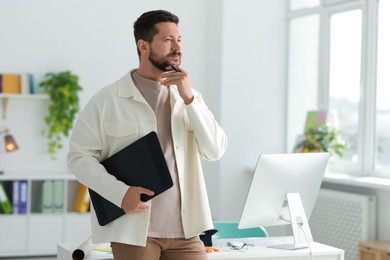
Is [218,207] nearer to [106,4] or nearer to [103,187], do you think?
[106,4]

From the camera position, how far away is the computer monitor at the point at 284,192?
3207 millimetres

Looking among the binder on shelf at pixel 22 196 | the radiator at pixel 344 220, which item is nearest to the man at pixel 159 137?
the radiator at pixel 344 220

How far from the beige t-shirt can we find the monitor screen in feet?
2.47

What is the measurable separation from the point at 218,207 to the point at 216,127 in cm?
380

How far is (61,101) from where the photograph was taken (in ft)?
19.6

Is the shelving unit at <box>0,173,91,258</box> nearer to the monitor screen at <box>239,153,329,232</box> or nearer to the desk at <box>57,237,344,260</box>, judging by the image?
the desk at <box>57,237,344,260</box>

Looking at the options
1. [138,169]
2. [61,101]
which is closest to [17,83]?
[61,101]

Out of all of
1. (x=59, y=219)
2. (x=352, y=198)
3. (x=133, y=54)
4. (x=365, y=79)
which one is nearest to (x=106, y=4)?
(x=133, y=54)

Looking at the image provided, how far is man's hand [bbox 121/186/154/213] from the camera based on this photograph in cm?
235

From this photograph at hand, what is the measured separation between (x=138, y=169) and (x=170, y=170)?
122mm

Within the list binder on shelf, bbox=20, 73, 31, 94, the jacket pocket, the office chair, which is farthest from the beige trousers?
binder on shelf, bbox=20, 73, 31, 94

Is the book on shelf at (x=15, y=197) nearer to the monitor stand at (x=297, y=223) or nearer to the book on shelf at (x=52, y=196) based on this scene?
the book on shelf at (x=52, y=196)

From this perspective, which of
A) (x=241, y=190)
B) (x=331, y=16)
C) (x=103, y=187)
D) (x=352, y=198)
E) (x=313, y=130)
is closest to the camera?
(x=103, y=187)

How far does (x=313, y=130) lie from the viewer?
559cm
